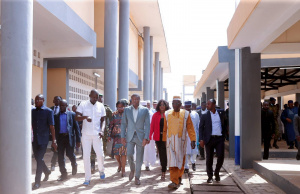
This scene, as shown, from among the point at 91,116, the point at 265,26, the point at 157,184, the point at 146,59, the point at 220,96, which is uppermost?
the point at 146,59

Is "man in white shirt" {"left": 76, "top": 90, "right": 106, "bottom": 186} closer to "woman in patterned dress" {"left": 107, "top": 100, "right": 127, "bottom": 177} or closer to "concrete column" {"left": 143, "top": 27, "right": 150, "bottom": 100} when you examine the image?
"woman in patterned dress" {"left": 107, "top": 100, "right": 127, "bottom": 177}

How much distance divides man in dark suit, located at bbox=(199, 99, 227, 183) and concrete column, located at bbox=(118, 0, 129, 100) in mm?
8814

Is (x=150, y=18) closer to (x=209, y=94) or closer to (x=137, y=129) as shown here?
(x=209, y=94)

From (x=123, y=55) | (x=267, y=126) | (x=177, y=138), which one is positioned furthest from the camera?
(x=123, y=55)

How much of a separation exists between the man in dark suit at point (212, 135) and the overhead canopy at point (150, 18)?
15.1m

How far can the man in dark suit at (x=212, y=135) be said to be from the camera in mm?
8086

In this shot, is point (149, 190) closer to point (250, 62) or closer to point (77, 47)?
point (250, 62)

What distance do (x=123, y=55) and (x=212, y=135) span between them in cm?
937

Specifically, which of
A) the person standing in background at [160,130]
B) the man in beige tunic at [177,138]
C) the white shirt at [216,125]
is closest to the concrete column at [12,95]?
the man in beige tunic at [177,138]

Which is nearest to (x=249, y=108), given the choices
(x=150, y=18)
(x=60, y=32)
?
(x=60, y=32)

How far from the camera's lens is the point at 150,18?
2558 centimetres

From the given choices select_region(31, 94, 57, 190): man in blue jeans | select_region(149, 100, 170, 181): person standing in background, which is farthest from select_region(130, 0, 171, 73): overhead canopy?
select_region(31, 94, 57, 190): man in blue jeans

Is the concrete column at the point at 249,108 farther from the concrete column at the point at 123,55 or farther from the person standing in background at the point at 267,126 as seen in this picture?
the concrete column at the point at 123,55

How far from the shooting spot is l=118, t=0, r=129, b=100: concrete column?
16719 mm
